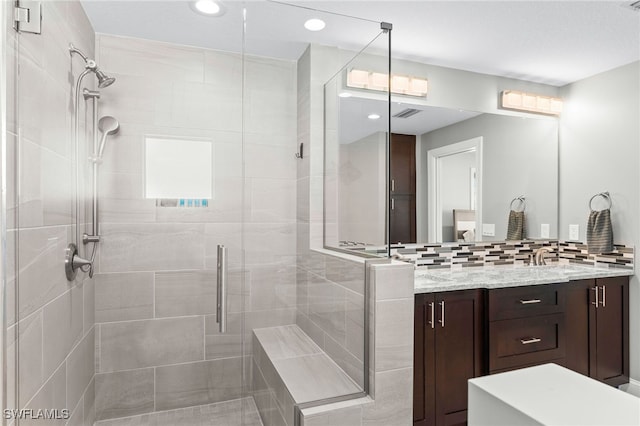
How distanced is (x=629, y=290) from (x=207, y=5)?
3.47 metres

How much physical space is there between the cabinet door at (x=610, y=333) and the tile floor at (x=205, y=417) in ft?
7.80

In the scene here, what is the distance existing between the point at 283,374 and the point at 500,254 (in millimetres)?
2154

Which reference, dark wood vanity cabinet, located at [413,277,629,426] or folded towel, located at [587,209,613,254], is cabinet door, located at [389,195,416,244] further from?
folded towel, located at [587,209,613,254]

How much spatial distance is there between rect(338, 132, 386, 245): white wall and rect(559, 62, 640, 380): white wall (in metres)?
2.06

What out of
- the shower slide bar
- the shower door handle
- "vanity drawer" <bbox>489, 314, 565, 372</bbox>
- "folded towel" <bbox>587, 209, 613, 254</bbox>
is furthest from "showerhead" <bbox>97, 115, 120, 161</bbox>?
"folded towel" <bbox>587, 209, 613, 254</bbox>

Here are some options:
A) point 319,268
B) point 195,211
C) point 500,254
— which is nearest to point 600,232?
point 500,254

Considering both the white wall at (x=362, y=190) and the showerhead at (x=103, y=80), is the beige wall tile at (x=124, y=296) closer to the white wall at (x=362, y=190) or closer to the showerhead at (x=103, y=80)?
the showerhead at (x=103, y=80)

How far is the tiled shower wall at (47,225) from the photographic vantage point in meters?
1.22

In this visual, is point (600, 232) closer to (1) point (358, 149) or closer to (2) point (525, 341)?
(2) point (525, 341)

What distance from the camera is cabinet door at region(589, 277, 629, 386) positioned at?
257 cm

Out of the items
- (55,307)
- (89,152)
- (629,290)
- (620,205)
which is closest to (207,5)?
(89,152)

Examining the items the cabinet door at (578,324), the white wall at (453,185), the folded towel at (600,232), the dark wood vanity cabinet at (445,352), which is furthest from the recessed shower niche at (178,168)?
the folded towel at (600,232)

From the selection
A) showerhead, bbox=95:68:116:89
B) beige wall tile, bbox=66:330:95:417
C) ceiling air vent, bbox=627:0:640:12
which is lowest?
beige wall tile, bbox=66:330:95:417

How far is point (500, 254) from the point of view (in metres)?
3.03
